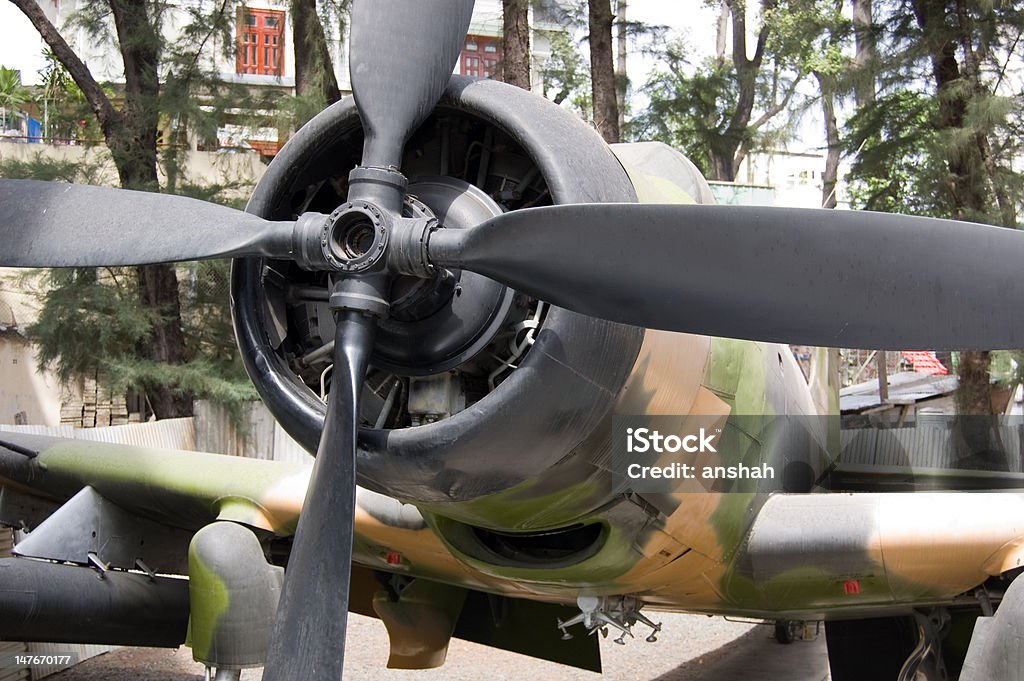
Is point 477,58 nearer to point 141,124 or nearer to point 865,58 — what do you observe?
point 141,124

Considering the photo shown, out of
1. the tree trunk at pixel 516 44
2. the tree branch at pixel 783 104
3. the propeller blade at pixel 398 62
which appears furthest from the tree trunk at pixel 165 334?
the tree branch at pixel 783 104

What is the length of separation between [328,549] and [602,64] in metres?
10.0

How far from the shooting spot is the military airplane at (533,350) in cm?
277

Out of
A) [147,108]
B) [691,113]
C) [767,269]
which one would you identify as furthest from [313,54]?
[767,269]

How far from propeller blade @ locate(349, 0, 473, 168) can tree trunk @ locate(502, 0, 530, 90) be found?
741cm

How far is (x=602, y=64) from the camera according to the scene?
12109 mm

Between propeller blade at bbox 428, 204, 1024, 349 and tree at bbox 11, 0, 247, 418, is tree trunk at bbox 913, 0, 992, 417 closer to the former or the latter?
propeller blade at bbox 428, 204, 1024, 349

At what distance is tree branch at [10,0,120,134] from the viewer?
12.1m

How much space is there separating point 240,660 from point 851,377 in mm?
25456

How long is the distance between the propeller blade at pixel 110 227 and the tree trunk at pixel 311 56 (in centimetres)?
862

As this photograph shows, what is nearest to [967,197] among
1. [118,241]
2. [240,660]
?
[240,660]

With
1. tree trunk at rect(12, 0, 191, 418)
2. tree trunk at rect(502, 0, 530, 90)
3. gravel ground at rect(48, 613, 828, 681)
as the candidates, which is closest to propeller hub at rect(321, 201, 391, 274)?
gravel ground at rect(48, 613, 828, 681)

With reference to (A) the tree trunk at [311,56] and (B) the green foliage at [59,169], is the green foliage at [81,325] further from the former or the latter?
(A) the tree trunk at [311,56]

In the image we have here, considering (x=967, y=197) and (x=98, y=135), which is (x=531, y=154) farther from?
(x=98, y=135)
